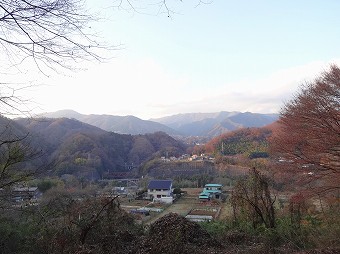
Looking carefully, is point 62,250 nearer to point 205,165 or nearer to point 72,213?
point 72,213

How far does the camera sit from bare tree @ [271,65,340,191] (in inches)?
304

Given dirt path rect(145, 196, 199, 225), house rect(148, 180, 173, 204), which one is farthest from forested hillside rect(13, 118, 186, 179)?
dirt path rect(145, 196, 199, 225)

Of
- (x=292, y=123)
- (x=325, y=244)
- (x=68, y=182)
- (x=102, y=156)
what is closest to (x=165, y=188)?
(x=68, y=182)

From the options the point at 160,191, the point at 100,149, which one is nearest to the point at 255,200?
the point at 160,191

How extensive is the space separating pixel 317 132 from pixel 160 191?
19.5 metres

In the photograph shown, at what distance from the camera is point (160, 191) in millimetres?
26000

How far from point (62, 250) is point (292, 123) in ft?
23.4

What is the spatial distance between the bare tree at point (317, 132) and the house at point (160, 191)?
55.6 feet

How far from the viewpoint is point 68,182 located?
95.2 feet

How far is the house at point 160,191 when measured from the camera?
2502 cm

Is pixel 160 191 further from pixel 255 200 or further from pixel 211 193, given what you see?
pixel 255 200

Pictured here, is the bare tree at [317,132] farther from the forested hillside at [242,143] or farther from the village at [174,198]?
the forested hillside at [242,143]

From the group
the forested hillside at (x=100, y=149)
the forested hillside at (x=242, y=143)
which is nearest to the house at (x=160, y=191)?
the forested hillside at (x=100, y=149)

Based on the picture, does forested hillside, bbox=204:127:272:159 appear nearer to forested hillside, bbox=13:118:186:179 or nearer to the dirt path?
forested hillside, bbox=13:118:186:179
